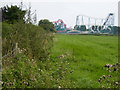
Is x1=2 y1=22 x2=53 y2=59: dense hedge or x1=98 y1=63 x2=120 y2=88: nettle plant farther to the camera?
x1=2 y1=22 x2=53 y2=59: dense hedge

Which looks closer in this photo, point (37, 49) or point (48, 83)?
point (48, 83)

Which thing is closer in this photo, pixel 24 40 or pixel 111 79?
pixel 111 79

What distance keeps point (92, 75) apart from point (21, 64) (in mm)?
1987

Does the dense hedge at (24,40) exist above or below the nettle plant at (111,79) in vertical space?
above

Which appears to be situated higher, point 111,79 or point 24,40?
point 24,40

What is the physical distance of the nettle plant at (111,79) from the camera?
4762 mm

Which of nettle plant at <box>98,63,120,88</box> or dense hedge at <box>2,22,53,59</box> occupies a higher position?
dense hedge at <box>2,22,53,59</box>

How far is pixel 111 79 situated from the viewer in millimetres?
5305

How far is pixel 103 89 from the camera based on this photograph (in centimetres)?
449

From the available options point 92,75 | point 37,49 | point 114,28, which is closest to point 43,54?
point 37,49

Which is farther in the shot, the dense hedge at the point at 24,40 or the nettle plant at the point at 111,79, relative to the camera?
the dense hedge at the point at 24,40

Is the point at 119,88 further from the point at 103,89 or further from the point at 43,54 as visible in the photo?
the point at 43,54

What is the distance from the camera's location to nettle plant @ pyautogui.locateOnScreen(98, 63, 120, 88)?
4762 millimetres

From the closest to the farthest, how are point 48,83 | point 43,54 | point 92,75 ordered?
point 48,83, point 92,75, point 43,54
